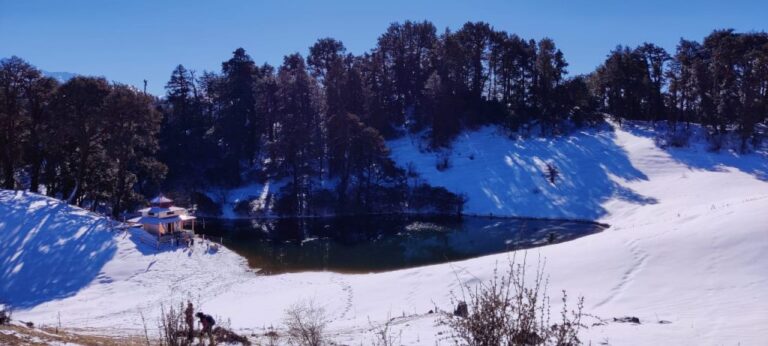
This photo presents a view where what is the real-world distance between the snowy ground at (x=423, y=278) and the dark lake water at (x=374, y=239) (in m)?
2.54

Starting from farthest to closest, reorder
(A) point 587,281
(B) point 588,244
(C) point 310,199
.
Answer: (C) point 310,199 < (B) point 588,244 < (A) point 587,281

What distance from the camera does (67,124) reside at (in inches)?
1225

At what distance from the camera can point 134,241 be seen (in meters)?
27.8

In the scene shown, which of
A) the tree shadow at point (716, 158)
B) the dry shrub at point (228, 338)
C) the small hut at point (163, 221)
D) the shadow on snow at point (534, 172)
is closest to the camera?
the dry shrub at point (228, 338)

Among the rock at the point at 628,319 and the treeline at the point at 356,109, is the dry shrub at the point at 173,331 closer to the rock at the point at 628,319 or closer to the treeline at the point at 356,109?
the rock at the point at 628,319

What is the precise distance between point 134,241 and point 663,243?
2449cm

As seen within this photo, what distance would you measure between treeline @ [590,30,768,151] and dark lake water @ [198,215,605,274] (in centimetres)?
1875

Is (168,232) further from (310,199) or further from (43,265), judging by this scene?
(310,199)

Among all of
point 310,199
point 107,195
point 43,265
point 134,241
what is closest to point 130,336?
point 43,265

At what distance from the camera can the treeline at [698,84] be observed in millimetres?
44875

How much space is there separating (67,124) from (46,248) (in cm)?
978

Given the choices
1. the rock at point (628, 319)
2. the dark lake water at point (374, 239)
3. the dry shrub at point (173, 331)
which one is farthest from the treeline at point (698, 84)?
the dry shrub at point (173, 331)

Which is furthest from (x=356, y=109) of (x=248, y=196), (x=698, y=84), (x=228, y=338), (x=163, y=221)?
(x=228, y=338)

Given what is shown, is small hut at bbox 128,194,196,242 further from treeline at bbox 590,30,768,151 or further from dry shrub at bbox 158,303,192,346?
treeline at bbox 590,30,768,151
